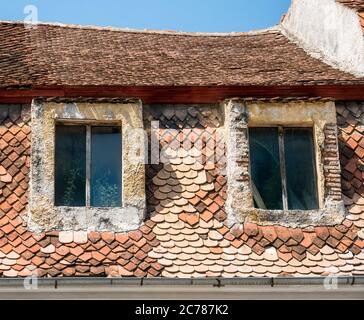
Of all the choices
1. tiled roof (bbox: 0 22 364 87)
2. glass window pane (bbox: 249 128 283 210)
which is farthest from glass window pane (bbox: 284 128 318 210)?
tiled roof (bbox: 0 22 364 87)

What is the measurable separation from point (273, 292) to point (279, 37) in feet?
18.0

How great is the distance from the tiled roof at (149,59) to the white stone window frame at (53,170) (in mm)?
396

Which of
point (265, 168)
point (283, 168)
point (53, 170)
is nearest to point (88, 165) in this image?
point (53, 170)

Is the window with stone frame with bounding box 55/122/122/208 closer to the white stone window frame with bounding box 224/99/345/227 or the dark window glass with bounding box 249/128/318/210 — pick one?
the white stone window frame with bounding box 224/99/345/227

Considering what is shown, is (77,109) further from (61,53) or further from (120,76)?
(61,53)

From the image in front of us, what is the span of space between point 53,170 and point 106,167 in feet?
1.97

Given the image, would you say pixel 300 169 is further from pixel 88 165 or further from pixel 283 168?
pixel 88 165

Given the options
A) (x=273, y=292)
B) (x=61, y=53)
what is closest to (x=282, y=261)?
(x=273, y=292)

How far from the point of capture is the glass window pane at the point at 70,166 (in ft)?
38.8

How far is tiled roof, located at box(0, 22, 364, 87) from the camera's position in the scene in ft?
42.0

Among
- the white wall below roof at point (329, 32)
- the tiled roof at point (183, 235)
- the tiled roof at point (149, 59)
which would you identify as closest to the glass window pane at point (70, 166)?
the tiled roof at point (183, 235)

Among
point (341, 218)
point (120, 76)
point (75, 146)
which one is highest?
point (120, 76)

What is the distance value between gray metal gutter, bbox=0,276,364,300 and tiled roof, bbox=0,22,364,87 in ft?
8.69

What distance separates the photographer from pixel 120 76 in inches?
511
